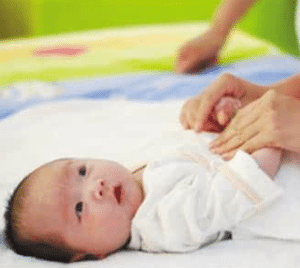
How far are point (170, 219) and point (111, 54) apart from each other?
1317 mm

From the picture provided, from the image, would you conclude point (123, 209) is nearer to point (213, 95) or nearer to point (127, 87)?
point (213, 95)

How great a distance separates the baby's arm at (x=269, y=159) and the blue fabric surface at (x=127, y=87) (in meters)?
0.67

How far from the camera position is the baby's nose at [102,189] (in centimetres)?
92

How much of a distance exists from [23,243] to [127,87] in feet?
3.02

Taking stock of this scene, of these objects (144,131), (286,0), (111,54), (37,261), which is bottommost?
(37,261)

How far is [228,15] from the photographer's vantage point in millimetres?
1877

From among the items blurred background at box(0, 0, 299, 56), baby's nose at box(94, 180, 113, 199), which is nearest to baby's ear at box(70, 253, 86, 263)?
baby's nose at box(94, 180, 113, 199)

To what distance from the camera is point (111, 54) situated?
2.12m

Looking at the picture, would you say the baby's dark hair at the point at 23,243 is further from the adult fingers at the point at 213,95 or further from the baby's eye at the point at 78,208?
the adult fingers at the point at 213,95

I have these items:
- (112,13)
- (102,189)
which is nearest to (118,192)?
(102,189)

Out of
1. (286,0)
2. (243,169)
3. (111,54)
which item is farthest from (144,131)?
(286,0)

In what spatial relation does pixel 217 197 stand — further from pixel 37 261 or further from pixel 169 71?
pixel 169 71

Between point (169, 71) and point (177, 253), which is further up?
point (169, 71)

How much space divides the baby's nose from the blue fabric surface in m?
0.74
